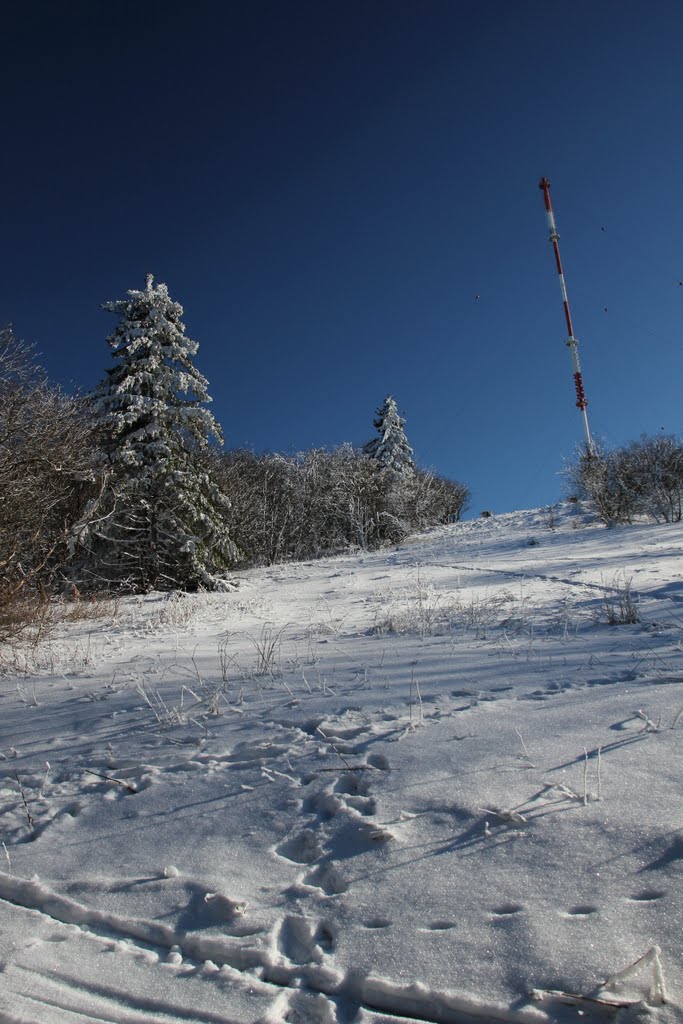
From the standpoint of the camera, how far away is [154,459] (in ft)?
53.5

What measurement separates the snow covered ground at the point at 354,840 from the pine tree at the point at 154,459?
11.2 m

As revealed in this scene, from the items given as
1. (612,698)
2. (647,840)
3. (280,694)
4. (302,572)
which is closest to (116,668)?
(280,694)

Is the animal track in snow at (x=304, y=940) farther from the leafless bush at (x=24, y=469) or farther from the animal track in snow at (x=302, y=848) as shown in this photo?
the leafless bush at (x=24, y=469)

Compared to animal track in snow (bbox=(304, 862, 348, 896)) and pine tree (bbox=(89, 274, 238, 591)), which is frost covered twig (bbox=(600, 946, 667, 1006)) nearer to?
animal track in snow (bbox=(304, 862, 348, 896))

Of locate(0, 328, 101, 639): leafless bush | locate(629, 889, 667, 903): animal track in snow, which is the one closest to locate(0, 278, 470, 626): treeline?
locate(0, 328, 101, 639): leafless bush

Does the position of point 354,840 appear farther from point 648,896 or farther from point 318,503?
point 318,503

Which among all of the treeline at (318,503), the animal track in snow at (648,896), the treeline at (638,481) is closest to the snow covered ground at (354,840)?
the animal track in snow at (648,896)

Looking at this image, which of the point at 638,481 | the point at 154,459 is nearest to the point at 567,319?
the point at 638,481

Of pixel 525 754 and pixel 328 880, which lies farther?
pixel 525 754

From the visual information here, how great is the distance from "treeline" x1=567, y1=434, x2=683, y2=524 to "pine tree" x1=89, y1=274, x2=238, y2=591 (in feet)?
47.8

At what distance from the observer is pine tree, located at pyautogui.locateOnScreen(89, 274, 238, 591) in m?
15.9

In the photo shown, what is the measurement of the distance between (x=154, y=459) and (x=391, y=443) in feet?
89.7

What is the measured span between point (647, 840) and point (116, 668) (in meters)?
5.37

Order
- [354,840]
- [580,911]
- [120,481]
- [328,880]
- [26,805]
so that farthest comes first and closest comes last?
[120,481]
[26,805]
[354,840]
[328,880]
[580,911]
